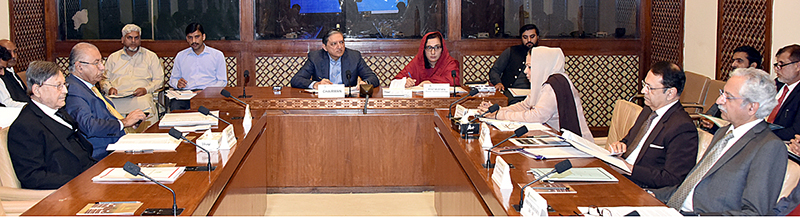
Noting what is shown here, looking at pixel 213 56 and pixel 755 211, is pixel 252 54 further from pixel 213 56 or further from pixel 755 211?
pixel 755 211

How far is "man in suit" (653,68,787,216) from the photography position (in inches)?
76.7

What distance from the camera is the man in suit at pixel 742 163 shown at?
6.40ft

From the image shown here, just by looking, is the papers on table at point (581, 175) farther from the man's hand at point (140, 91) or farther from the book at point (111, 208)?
the man's hand at point (140, 91)

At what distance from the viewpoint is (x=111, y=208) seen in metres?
1.87

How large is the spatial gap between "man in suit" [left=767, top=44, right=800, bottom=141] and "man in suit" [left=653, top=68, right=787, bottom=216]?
5.92 ft

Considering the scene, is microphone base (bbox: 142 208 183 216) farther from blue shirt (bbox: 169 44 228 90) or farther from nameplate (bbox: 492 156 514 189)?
blue shirt (bbox: 169 44 228 90)

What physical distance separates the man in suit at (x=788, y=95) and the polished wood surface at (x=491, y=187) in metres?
1.80

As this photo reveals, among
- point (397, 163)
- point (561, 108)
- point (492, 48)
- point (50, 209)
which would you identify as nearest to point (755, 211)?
point (561, 108)

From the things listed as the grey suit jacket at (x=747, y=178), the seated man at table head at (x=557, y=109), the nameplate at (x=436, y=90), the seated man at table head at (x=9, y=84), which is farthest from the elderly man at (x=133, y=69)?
the grey suit jacket at (x=747, y=178)

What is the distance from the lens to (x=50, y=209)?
1.86m

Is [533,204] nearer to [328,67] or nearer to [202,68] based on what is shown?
[328,67]

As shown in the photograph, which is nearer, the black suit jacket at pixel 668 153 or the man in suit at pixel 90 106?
the black suit jacket at pixel 668 153

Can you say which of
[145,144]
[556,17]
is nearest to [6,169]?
[145,144]

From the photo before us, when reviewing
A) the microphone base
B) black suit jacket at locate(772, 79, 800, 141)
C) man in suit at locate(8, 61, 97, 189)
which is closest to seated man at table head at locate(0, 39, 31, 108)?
man in suit at locate(8, 61, 97, 189)
